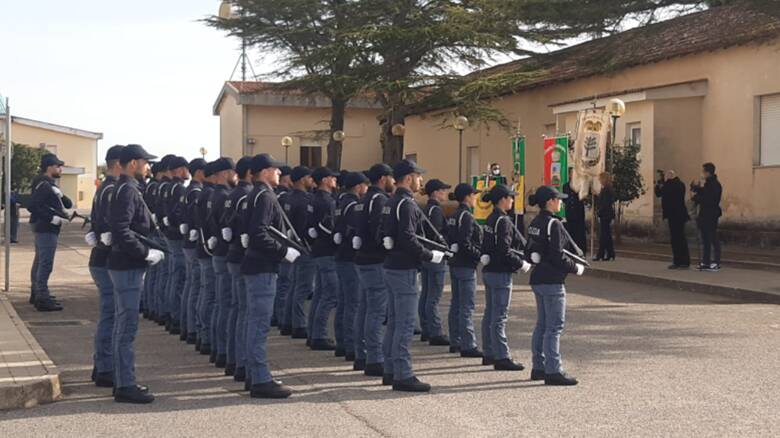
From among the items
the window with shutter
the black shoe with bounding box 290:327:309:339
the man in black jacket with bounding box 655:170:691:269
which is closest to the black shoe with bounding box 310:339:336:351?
the black shoe with bounding box 290:327:309:339

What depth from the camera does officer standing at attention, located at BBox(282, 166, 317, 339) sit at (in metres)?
12.6

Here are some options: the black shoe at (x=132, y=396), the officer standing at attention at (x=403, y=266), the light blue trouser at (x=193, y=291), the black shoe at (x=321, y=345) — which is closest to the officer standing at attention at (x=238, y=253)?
the black shoe at (x=132, y=396)

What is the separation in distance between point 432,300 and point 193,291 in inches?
105

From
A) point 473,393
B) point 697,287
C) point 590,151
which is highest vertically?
point 590,151

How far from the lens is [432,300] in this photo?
41.4ft

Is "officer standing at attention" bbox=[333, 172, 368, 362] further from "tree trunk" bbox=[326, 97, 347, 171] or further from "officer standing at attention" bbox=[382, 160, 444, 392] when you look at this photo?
"tree trunk" bbox=[326, 97, 347, 171]

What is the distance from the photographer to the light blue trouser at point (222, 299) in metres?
10.5

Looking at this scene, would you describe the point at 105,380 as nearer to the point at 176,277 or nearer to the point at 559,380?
the point at 559,380

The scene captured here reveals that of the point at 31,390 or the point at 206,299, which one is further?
the point at 206,299

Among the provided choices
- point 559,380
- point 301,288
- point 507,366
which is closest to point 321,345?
point 301,288

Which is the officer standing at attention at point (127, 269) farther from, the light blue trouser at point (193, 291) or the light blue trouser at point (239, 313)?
the light blue trouser at point (193, 291)

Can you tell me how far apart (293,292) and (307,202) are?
1.28 meters

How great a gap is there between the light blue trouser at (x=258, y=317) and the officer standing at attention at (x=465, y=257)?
105 inches

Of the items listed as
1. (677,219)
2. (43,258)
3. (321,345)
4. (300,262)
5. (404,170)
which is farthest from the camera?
(677,219)
